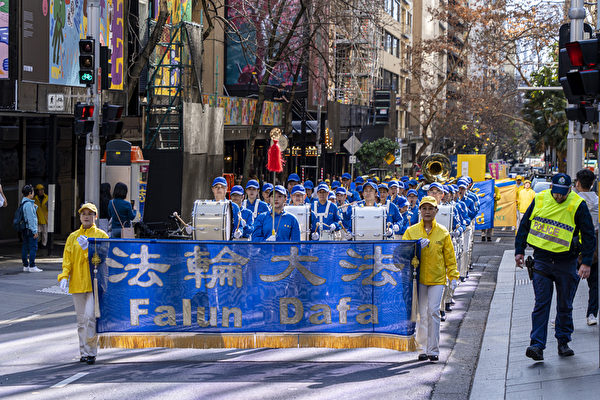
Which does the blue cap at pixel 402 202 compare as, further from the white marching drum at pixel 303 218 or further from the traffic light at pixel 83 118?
the traffic light at pixel 83 118

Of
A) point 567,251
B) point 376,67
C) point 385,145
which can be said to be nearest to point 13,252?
point 567,251

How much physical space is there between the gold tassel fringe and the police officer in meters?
1.46

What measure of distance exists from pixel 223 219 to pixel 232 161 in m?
26.6

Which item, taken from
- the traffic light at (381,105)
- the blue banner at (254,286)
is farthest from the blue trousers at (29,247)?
the traffic light at (381,105)

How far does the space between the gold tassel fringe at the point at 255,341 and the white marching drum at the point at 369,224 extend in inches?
190

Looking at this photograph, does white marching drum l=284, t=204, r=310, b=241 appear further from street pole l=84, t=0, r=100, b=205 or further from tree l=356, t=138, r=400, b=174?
tree l=356, t=138, r=400, b=174

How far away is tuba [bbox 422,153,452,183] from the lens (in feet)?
90.1

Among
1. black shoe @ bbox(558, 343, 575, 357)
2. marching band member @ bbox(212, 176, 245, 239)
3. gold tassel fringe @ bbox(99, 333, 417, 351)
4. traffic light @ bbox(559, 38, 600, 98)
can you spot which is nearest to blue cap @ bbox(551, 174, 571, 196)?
traffic light @ bbox(559, 38, 600, 98)

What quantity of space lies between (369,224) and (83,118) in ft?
21.6

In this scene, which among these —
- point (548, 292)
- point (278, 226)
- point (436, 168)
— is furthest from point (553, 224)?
point (436, 168)

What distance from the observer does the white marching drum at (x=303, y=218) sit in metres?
15.5

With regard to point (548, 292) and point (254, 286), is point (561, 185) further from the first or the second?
point (254, 286)

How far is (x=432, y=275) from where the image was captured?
34.1ft

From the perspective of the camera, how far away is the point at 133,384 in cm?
928
